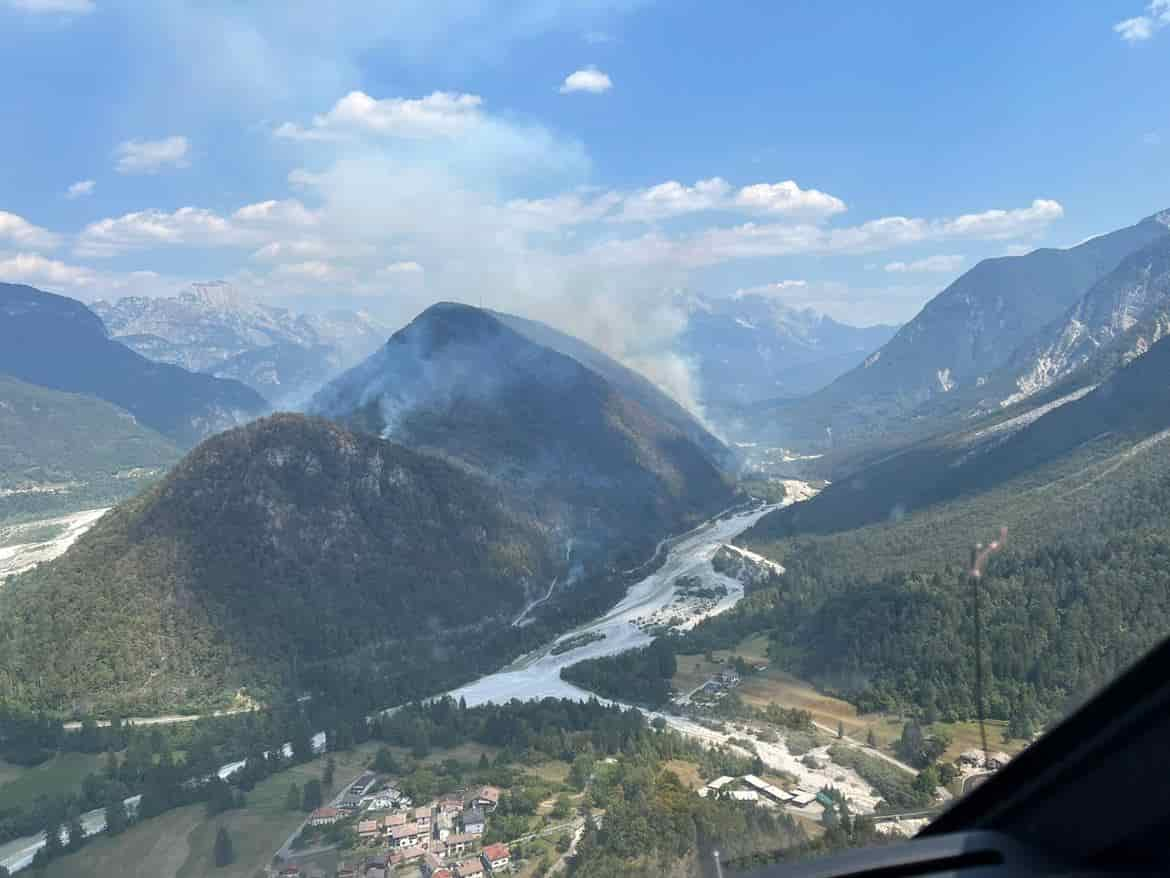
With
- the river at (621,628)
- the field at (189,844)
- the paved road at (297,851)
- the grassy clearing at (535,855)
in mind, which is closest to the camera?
the grassy clearing at (535,855)

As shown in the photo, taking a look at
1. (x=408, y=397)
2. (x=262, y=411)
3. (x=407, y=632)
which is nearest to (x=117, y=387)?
(x=262, y=411)

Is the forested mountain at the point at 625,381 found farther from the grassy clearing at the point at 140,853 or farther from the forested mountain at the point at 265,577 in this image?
the grassy clearing at the point at 140,853

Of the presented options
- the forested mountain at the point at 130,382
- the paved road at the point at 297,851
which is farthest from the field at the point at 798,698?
the forested mountain at the point at 130,382

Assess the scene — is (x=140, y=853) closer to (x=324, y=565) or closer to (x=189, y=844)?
(x=189, y=844)

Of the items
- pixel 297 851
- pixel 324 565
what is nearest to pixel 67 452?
pixel 324 565

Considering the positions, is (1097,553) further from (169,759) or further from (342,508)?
(342,508)
